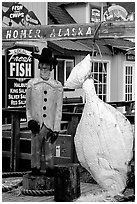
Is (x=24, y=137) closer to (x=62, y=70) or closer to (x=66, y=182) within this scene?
(x=66, y=182)

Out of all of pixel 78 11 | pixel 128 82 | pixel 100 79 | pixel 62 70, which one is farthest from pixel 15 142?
pixel 128 82

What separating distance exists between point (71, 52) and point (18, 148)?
286 inches

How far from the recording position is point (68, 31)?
608cm

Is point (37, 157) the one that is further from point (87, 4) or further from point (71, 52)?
point (87, 4)

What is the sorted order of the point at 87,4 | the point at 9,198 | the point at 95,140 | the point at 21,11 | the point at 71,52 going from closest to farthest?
the point at 95,140, the point at 9,198, the point at 21,11, the point at 71,52, the point at 87,4

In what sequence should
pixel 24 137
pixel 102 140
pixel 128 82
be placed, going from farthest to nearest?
pixel 128 82 < pixel 24 137 < pixel 102 140

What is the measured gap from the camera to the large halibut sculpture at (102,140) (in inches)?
211

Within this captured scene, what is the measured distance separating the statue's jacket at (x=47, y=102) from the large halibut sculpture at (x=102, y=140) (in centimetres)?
72

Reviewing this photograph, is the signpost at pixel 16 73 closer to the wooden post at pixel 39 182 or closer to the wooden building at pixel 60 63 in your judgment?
the wooden building at pixel 60 63

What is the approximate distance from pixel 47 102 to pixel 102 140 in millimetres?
1191

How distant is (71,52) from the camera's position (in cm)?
1496

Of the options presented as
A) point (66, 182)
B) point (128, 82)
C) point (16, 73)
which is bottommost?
point (66, 182)

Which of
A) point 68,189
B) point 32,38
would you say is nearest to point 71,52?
point 32,38

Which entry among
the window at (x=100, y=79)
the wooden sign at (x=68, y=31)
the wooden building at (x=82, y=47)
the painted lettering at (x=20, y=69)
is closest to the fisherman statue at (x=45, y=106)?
the wooden sign at (x=68, y=31)
